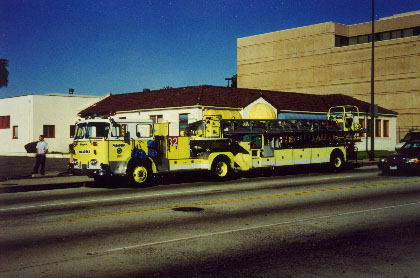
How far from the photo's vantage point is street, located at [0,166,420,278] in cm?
703

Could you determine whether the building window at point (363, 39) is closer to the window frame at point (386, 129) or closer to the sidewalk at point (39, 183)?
the window frame at point (386, 129)

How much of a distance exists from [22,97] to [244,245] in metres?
43.8

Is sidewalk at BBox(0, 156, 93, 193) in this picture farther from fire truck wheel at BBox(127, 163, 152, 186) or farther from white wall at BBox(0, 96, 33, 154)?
white wall at BBox(0, 96, 33, 154)

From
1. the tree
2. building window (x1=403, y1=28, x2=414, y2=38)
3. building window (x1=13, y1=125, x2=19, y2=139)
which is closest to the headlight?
the tree

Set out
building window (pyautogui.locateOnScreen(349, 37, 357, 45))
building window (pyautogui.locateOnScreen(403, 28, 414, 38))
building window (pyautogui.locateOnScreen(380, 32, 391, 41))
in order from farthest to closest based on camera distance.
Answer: building window (pyautogui.locateOnScreen(349, 37, 357, 45)), building window (pyautogui.locateOnScreen(380, 32, 391, 41)), building window (pyautogui.locateOnScreen(403, 28, 414, 38))

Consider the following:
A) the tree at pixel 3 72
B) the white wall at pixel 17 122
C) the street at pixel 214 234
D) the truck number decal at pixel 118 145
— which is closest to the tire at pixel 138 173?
the truck number decal at pixel 118 145

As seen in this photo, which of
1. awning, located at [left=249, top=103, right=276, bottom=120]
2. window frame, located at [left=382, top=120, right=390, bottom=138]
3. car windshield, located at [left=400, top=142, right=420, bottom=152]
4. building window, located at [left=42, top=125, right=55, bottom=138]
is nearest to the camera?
car windshield, located at [left=400, top=142, right=420, bottom=152]

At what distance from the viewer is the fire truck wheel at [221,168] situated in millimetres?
20484

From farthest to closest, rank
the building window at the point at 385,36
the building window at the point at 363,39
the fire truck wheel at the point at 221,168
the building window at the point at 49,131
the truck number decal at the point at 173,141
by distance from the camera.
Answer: the building window at the point at 363,39 → the building window at the point at 385,36 → the building window at the point at 49,131 → the fire truck wheel at the point at 221,168 → the truck number decal at the point at 173,141

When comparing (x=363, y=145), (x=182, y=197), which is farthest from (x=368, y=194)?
(x=363, y=145)

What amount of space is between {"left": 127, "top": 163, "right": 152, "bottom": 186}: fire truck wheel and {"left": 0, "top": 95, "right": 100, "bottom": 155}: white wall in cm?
3072

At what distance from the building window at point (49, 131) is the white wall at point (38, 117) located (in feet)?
1.15

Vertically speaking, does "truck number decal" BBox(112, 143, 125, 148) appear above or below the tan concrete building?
below

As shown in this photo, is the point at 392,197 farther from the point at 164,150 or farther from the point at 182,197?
the point at 164,150
